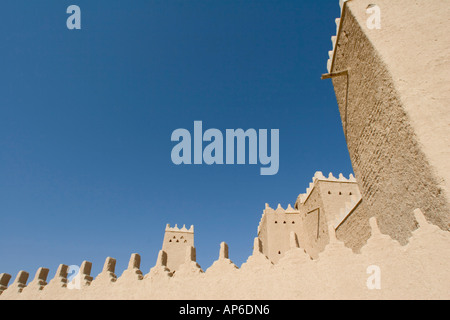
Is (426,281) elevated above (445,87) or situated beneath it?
situated beneath

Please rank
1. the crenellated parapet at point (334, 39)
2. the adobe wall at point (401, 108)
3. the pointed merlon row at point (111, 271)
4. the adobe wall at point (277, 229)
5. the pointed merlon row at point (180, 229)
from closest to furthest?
1. the adobe wall at point (401, 108)
2. the pointed merlon row at point (111, 271)
3. the crenellated parapet at point (334, 39)
4. the adobe wall at point (277, 229)
5. the pointed merlon row at point (180, 229)

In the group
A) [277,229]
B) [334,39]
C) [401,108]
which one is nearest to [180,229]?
[277,229]

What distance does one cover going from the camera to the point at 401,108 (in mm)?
5676

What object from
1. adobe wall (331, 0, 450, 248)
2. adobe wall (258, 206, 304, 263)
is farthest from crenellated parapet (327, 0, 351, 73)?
adobe wall (258, 206, 304, 263)

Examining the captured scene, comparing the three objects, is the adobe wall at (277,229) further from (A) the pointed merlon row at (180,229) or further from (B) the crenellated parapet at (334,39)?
(B) the crenellated parapet at (334,39)

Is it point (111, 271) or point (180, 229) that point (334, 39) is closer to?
point (111, 271)

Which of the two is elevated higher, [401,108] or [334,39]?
[334,39]

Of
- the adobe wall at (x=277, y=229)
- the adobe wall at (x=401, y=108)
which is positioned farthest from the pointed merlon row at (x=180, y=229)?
the adobe wall at (x=401, y=108)

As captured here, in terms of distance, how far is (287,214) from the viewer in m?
20.3

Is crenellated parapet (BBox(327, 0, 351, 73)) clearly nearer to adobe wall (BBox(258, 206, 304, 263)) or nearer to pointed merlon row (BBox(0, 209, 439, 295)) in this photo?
pointed merlon row (BBox(0, 209, 439, 295))

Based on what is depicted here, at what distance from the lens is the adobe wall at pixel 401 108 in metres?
5.09
